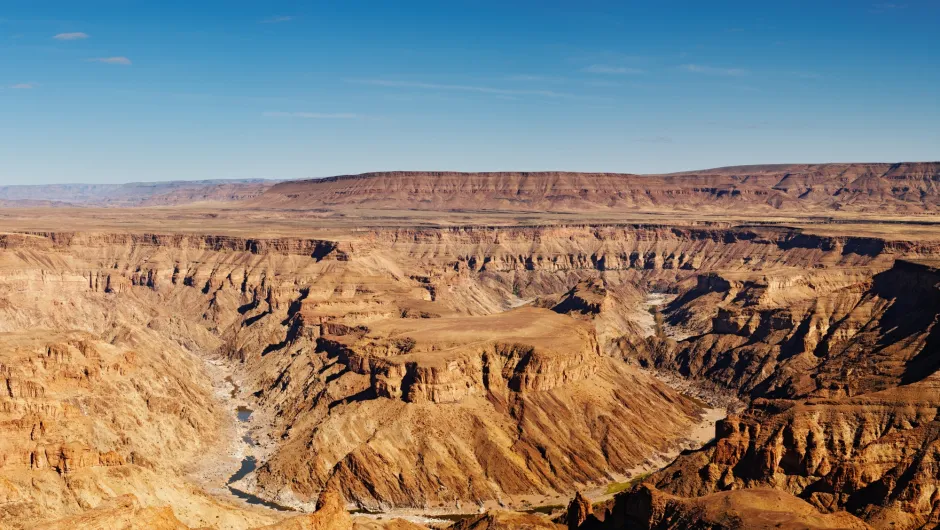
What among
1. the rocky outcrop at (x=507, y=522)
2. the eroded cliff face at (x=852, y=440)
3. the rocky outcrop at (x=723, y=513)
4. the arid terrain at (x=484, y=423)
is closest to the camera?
the rocky outcrop at (x=723, y=513)

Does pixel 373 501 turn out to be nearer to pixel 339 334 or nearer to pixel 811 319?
pixel 339 334

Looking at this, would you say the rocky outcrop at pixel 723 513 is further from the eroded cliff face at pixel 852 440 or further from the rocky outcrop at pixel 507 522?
the eroded cliff face at pixel 852 440

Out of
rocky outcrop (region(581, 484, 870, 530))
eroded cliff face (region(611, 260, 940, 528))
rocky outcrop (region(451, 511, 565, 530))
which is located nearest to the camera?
rocky outcrop (region(581, 484, 870, 530))

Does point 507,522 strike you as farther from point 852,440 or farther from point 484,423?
point 484,423

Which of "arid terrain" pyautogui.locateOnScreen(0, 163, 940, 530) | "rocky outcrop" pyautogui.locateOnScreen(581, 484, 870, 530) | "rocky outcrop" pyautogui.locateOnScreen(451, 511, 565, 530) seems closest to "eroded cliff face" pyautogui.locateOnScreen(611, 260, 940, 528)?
"arid terrain" pyautogui.locateOnScreen(0, 163, 940, 530)

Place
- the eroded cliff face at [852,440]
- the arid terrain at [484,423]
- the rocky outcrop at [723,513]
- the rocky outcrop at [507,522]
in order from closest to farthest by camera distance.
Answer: the rocky outcrop at [723,513] < the eroded cliff face at [852,440] < the arid terrain at [484,423] < the rocky outcrop at [507,522]

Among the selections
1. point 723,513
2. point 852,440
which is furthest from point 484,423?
point 723,513

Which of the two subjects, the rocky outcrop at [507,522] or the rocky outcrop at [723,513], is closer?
the rocky outcrop at [723,513]

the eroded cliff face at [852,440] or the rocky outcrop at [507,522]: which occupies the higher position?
the eroded cliff face at [852,440]

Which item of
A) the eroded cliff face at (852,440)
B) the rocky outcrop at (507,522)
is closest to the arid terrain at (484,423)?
the eroded cliff face at (852,440)

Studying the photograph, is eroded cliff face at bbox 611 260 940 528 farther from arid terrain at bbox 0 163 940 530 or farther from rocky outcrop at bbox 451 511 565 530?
rocky outcrop at bbox 451 511 565 530

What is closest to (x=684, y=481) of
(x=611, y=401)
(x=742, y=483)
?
(x=742, y=483)
